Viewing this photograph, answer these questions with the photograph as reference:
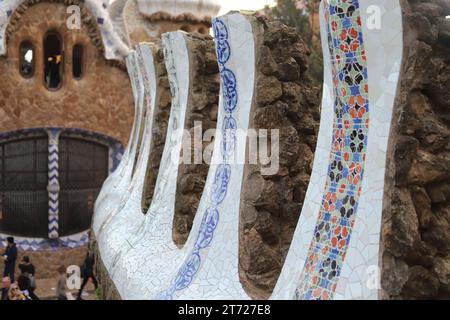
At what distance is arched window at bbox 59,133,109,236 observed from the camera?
11.0 m

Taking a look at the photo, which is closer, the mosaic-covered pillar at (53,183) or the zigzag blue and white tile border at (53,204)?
the zigzag blue and white tile border at (53,204)

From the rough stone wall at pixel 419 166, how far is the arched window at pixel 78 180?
29.5 feet

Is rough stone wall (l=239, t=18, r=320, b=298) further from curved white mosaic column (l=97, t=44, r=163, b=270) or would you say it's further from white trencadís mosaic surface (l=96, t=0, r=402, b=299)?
curved white mosaic column (l=97, t=44, r=163, b=270)

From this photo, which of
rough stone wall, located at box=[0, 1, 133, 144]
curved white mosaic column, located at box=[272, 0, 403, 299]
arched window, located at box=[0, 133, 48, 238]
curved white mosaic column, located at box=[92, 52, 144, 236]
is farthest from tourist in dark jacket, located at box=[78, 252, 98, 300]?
curved white mosaic column, located at box=[272, 0, 403, 299]

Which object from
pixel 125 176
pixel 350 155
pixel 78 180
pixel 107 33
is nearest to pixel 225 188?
pixel 350 155

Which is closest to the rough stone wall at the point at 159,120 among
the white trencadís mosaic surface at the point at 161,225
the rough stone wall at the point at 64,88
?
the white trencadís mosaic surface at the point at 161,225

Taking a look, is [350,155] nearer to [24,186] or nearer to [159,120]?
[159,120]

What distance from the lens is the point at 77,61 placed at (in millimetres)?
11281

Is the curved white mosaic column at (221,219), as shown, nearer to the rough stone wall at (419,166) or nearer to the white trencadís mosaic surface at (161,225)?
the white trencadís mosaic surface at (161,225)

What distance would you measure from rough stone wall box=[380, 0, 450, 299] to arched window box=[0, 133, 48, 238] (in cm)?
895

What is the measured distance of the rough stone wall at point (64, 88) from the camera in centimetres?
1045
